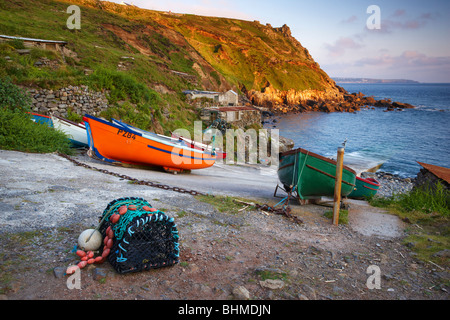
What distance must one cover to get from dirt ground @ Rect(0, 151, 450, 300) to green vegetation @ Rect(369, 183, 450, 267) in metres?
0.32

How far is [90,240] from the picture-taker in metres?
4.49

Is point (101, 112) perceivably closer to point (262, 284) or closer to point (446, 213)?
point (262, 284)

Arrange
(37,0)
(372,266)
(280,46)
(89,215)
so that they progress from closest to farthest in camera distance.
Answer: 1. (372,266)
2. (89,215)
3. (37,0)
4. (280,46)

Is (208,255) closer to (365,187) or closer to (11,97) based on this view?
(365,187)

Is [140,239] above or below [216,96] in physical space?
below

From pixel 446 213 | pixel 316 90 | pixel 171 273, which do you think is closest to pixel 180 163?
pixel 171 273

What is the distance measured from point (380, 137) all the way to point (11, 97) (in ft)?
173

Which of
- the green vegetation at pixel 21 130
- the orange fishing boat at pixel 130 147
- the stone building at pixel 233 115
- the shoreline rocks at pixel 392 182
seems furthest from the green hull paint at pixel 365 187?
the stone building at pixel 233 115

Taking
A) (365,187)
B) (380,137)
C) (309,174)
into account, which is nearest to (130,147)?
(309,174)

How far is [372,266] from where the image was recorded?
217 inches

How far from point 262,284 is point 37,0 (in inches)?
2157

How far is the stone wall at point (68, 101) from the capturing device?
14.8m

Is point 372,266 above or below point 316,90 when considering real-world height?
below
